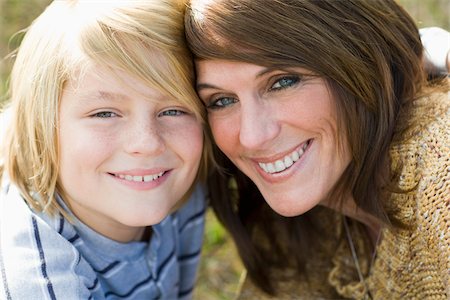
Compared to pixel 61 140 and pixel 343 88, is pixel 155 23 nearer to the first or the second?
pixel 61 140

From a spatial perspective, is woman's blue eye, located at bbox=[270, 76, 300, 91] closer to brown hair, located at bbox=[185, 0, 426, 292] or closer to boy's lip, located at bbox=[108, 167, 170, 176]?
brown hair, located at bbox=[185, 0, 426, 292]

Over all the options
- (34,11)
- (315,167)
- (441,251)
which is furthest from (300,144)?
(34,11)

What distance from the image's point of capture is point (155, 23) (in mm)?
1995

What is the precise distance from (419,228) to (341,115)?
405 mm

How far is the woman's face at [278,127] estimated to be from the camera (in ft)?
6.40

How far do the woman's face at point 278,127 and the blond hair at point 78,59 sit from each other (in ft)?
0.32

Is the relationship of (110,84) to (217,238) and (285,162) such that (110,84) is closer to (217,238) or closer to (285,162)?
(285,162)

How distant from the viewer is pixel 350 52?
197 centimetres

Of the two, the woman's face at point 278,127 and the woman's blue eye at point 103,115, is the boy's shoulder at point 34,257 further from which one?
the woman's face at point 278,127

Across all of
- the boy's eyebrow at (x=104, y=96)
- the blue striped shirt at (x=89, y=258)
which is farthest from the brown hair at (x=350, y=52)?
the blue striped shirt at (x=89, y=258)

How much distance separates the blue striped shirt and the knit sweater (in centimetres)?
61

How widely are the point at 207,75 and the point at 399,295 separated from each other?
96 centimetres

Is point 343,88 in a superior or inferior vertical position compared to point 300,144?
superior

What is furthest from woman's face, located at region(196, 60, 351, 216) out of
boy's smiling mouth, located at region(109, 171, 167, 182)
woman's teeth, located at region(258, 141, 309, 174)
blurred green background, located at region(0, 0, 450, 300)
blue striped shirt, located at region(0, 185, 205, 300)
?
blurred green background, located at region(0, 0, 450, 300)
